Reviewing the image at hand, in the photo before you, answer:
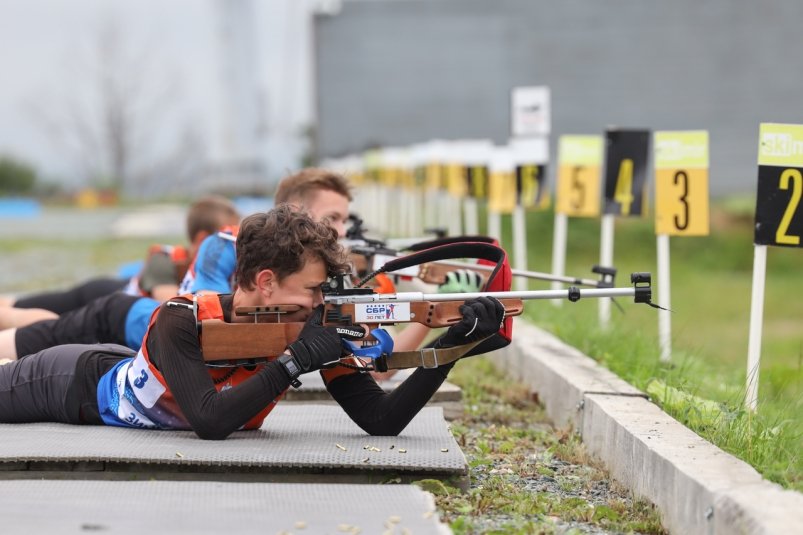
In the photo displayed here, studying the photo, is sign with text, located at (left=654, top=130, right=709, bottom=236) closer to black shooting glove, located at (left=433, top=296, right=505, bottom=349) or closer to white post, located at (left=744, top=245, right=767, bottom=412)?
white post, located at (left=744, top=245, right=767, bottom=412)

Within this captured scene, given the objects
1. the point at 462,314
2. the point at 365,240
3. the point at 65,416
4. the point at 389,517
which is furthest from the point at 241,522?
the point at 365,240

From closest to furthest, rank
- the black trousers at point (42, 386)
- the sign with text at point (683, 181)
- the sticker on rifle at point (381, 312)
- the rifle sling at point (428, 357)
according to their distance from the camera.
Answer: the sticker on rifle at point (381, 312) → the rifle sling at point (428, 357) → the black trousers at point (42, 386) → the sign with text at point (683, 181)

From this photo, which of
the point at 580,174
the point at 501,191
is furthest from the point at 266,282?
the point at 501,191

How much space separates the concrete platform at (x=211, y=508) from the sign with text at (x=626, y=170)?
459 centimetres

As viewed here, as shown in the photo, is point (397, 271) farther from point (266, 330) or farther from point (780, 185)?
point (780, 185)

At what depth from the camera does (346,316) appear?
15.3ft

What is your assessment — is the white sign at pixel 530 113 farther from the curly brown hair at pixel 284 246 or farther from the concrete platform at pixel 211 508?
the concrete platform at pixel 211 508

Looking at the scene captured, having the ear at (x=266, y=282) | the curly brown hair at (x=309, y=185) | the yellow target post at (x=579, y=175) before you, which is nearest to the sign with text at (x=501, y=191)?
the yellow target post at (x=579, y=175)

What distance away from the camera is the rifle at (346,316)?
183 inches

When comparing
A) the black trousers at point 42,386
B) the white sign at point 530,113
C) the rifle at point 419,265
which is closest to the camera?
the black trousers at point 42,386

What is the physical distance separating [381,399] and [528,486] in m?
0.72

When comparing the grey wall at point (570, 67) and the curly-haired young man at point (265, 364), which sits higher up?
the grey wall at point (570, 67)

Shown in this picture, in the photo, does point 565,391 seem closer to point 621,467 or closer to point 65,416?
point 621,467

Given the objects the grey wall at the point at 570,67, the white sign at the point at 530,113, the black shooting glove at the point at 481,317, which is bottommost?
the black shooting glove at the point at 481,317
